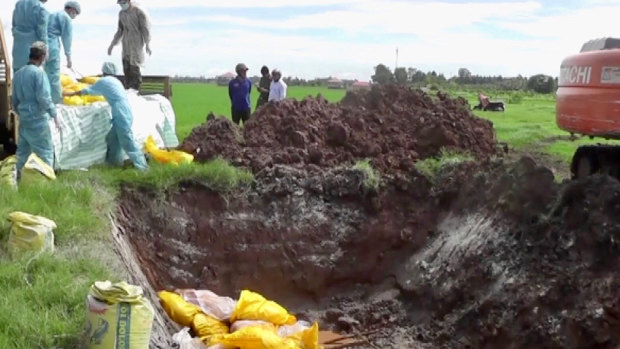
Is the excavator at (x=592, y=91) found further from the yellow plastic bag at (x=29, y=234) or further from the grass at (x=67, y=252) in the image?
the yellow plastic bag at (x=29, y=234)

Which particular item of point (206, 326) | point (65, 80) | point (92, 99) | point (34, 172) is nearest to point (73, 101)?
point (92, 99)

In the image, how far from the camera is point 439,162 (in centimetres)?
1067

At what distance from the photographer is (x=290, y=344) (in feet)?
22.8

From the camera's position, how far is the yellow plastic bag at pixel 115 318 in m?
4.82

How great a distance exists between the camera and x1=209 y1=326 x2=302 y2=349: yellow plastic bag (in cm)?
681

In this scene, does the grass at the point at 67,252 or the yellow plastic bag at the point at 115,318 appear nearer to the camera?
the yellow plastic bag at the point at 115,318

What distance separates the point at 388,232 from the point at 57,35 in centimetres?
530

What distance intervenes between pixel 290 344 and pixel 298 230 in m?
3.09

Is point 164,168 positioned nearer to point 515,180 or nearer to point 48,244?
point 48,244

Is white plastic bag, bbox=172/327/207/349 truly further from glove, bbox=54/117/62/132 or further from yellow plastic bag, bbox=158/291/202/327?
glove, bbox=54/117/62/132

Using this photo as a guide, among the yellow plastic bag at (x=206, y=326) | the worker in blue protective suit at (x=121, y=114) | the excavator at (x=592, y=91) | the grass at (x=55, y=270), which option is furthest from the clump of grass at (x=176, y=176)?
the excavator at (x=592, y=91)

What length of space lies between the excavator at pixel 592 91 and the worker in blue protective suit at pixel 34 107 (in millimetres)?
5601

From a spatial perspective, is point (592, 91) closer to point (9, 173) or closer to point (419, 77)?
point (9, 173)

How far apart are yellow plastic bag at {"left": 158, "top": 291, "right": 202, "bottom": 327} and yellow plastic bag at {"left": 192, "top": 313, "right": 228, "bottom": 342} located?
0.20 ft
